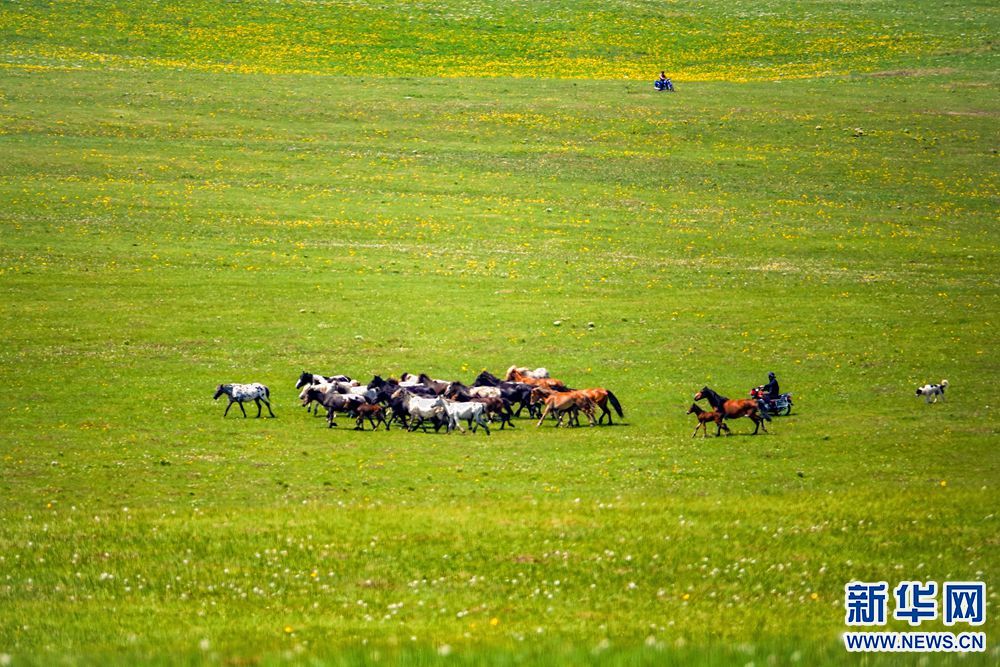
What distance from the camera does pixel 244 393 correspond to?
102 ft

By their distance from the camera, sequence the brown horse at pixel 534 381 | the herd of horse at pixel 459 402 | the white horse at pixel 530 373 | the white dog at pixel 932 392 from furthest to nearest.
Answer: the white horse at pixel 530 373
the white dog at pixel 932 392
the brown horse at pixel 534 381
the herd of horse at pixel 459 402

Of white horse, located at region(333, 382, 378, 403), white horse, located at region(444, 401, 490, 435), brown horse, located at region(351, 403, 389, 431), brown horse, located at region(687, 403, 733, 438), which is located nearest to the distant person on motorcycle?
brown horse, located at region(687, 403, 733, 438)

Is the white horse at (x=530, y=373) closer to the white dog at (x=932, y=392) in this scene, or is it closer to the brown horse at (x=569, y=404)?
the brown horse at (x=569, y=404)

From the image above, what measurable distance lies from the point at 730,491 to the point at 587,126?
54.8m

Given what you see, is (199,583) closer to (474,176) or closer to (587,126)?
(474,176)

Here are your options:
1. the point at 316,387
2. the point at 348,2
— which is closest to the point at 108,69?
the point at 348,2

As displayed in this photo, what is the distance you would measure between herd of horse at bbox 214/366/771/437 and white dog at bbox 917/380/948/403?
16.1 ft

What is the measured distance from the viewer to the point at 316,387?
31.3 m

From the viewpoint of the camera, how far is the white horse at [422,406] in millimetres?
30203

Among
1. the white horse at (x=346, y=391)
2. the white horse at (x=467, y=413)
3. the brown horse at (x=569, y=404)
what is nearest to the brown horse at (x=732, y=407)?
the brown horse at (x=569, y=404)

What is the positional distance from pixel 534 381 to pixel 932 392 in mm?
10532

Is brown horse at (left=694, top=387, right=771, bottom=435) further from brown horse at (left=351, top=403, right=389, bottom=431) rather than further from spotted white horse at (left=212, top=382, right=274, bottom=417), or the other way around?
spotted white horse at (left=212, top=382, right=274, bottom=417)

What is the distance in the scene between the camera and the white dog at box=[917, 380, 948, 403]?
32500mm

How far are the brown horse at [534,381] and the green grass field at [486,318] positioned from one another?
1.44m
